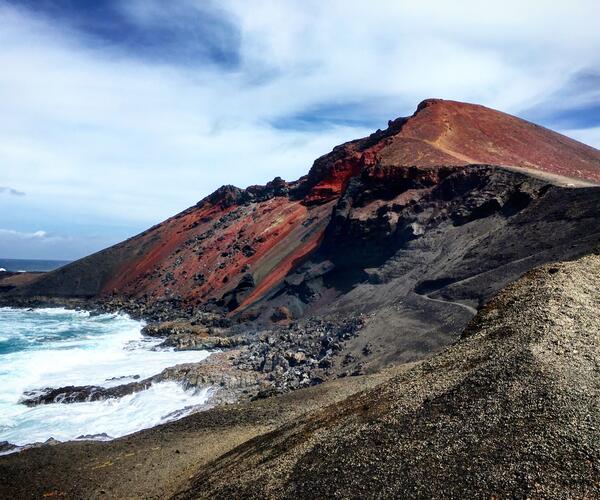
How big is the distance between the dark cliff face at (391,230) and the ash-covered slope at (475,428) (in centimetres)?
1040

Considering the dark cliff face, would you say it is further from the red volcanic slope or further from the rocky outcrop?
the rocky outcrop

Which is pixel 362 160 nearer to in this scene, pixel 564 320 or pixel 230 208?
pixel 230 208

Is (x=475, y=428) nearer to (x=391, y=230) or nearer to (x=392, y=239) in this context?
(x=392, y=239)

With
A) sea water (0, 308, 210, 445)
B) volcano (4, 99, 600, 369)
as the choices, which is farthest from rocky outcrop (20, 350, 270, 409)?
volcano (4, 99, 600, 369)

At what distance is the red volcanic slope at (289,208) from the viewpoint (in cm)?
4222

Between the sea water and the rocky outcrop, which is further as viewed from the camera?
the rocky outcrop

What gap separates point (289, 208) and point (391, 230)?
2518cm

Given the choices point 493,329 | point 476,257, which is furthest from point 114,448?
point 476,257

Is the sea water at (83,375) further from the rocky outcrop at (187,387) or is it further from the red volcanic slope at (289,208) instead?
the red volcanic slope at (289,208)

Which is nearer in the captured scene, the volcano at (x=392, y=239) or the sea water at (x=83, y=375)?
the sea water at (x=83, y=375)

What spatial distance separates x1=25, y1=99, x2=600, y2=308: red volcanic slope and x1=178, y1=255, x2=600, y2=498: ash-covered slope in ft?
89.0

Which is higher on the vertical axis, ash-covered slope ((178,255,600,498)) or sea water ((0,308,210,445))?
ash-covered slope ((178,255,600,498))

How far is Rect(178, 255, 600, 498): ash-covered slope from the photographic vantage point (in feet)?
24.1

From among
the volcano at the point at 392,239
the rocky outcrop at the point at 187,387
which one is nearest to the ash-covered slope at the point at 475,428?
the volcano at the point at 392,239
